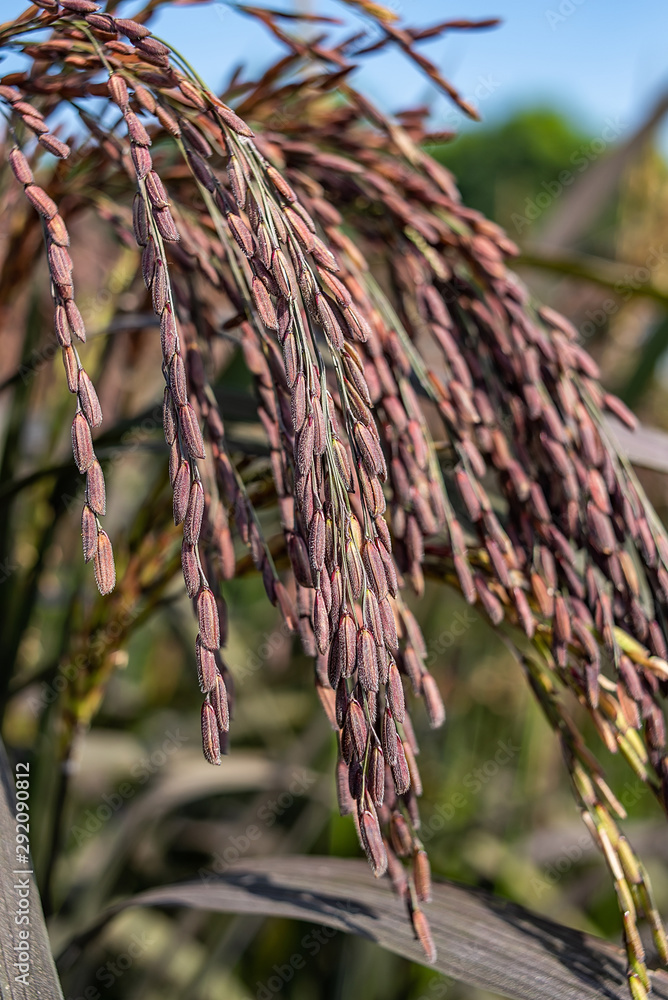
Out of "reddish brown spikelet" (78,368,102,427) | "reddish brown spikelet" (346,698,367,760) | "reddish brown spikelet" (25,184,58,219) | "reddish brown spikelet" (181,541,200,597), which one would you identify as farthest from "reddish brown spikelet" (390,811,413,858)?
"reddish brown spikelet" (25,184,58,219)

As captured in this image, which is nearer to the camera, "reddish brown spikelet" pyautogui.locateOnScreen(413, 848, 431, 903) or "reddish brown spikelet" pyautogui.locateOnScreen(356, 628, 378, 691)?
"reddish brown spikelet" pyautogui.locateOnScreen(356, 628, 378, 691)

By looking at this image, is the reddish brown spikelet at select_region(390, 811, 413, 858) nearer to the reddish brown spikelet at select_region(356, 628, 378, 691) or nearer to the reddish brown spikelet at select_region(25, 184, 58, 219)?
the reddish brown spikelet at select_region(356, 628, 378, 691)

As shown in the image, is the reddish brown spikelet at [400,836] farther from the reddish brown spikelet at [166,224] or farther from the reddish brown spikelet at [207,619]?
the reddish brown spikelet at [166,224]

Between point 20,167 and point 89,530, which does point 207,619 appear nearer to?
point 89,530

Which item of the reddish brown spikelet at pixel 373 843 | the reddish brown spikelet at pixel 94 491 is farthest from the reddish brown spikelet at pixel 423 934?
the reddish brown spikelet at pixel 94 491

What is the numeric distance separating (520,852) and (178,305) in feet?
3.75

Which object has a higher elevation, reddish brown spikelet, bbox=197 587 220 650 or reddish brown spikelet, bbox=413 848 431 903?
reddish brown spikelet, bbox=197 587 220 650

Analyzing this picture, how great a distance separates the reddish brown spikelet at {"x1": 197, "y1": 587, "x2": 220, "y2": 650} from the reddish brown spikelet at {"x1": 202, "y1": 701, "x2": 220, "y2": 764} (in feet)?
0.12

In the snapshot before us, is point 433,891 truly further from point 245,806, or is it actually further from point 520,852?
point 245,806

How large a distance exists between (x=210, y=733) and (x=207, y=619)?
0.21 feet

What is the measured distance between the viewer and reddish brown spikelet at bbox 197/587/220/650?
41 cm

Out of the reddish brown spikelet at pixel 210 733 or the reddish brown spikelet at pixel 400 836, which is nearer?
the reddish brown spikelet at pixel 210 733

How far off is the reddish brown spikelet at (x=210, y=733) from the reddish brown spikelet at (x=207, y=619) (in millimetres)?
35

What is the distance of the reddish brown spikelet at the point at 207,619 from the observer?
16.1 inches
